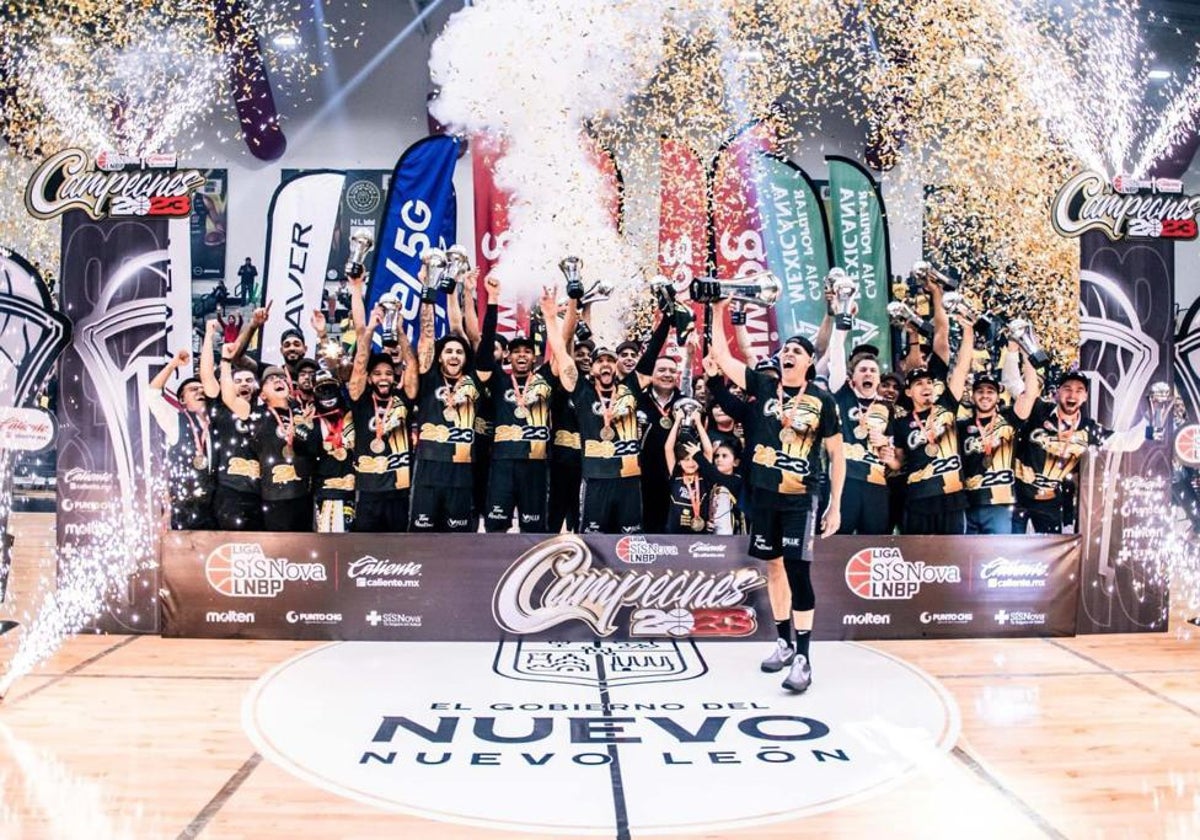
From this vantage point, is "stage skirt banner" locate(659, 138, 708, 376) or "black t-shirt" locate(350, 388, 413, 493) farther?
"stage skirt banner" locate(659, 138, 708, 376)

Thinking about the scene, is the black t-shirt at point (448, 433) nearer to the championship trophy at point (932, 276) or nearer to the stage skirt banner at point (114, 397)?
the stage skirt banner at point (114, 397)

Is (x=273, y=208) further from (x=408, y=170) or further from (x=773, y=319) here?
(x=773, y=319)

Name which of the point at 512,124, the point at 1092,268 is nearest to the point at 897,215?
the point at 1092,268

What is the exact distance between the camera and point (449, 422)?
5320 mm

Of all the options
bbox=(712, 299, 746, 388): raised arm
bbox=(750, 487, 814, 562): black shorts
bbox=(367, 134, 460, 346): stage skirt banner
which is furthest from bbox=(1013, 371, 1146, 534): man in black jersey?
bbox=(367, 134, 460, 346): stage skirt banner

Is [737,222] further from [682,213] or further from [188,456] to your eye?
[188,456]

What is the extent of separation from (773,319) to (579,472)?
295cm

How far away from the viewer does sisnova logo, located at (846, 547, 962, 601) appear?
5195 mm

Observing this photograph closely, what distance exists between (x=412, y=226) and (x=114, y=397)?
9.70 ft

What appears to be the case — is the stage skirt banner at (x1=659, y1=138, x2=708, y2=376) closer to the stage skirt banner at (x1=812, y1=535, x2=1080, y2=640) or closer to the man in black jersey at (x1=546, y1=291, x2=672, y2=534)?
the man in black jersey at (x1=546, y1=291, x2=672, y2=534)

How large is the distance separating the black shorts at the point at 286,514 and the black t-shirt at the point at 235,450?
15cm

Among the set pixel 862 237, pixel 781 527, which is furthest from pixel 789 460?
pixel 862 237

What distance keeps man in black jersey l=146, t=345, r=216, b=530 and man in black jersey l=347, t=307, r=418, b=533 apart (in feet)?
2.88

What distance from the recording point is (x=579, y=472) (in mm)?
5539
